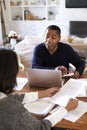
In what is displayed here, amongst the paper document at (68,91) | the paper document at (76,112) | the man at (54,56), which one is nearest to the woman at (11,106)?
the paper document at (76,112)

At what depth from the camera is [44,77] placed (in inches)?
67.4

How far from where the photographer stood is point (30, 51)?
3062 mm

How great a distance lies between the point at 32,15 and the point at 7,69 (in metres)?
5.33

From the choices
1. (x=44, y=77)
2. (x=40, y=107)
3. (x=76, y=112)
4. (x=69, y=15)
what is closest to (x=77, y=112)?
(x=76, y=112)

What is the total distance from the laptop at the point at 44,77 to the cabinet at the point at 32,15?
4.45m

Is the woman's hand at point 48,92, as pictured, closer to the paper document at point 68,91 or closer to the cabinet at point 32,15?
the paper document at point 68,91

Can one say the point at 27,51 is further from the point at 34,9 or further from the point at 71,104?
the point at 34,9

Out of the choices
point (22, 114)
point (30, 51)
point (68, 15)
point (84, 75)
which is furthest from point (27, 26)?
point (22, 114)

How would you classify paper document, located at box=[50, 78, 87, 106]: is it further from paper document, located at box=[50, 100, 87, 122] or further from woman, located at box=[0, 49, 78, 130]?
woman, located at box=[0, 49, 78, 130]

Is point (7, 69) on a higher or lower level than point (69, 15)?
higher

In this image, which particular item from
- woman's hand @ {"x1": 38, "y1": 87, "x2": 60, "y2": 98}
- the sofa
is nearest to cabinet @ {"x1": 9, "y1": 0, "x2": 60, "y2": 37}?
the sofa

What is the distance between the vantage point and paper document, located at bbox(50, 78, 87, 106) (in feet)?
4.89

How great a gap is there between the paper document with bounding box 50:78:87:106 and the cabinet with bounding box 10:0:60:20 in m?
4.49

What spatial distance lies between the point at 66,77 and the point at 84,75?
20 cm
